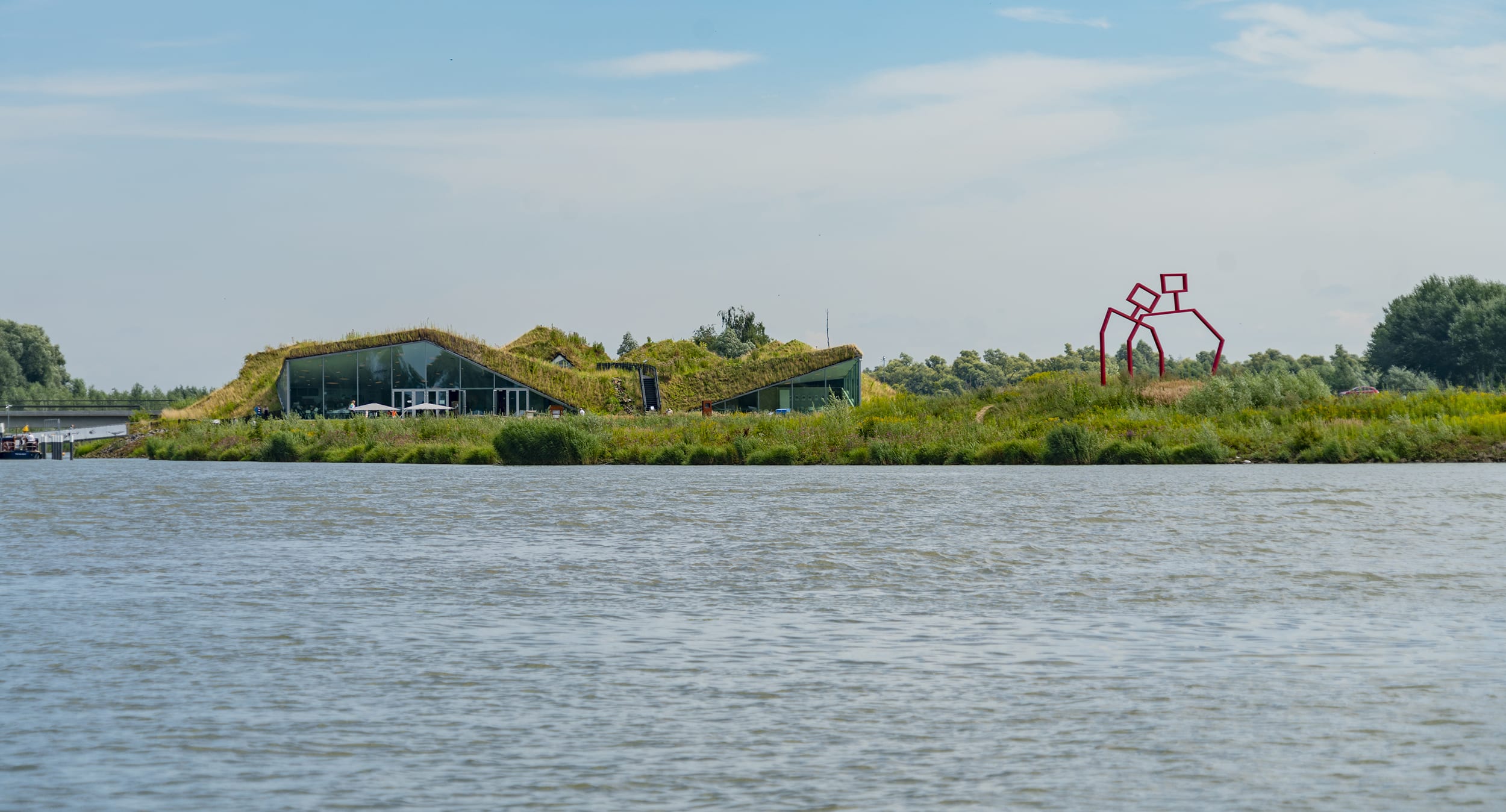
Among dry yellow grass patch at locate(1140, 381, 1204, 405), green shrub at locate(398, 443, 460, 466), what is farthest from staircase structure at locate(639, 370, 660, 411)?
dry yellow grass patch at locate(1140, 381, 1204, 405)

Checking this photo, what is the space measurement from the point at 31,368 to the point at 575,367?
2709 inches

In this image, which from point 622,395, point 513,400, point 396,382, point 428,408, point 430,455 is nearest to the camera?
point 430,455

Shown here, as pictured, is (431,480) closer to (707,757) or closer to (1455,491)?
(1455,491)

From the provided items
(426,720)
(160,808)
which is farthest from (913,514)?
(160,808)

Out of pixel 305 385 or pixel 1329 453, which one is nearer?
pixel 1329 453

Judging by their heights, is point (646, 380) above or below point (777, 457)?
above

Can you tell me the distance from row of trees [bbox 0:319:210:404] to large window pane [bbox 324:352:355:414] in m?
45.1

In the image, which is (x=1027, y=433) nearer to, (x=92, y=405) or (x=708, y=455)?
(x=708, y=455)

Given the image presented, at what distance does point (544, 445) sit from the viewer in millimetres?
40250

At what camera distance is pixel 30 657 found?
8.99 metres

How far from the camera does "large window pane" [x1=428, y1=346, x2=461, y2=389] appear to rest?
64625 mm

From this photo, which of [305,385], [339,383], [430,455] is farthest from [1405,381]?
[305,385]

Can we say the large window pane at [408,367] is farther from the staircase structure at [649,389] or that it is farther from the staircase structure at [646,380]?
the staircase structure at [649,389]

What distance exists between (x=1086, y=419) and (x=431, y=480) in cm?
1804
